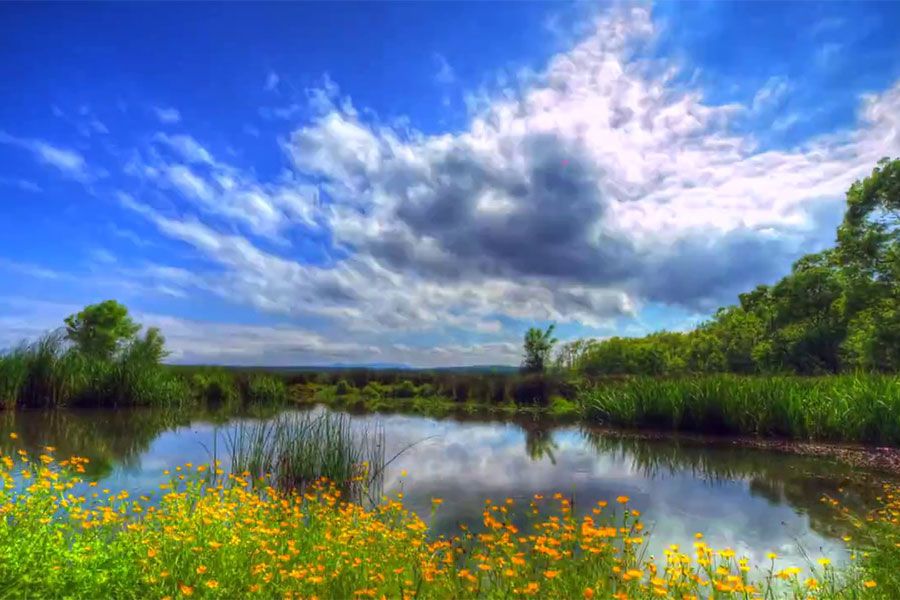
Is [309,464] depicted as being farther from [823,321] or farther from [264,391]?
[823,321]

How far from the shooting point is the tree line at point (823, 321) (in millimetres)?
25125

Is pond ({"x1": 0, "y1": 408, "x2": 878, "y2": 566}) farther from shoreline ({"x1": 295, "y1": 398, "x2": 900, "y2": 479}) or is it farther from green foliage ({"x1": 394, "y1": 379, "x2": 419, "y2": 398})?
green foliage ({"x1": 394, "y1": 379, "x2": 419, "y2": 398})

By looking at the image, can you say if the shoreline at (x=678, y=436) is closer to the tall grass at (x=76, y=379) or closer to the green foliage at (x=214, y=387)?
the green foliage at (x=214, y=387)

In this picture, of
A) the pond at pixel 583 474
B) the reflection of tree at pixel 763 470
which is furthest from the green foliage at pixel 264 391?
the reflection of tree at pixel 763 470

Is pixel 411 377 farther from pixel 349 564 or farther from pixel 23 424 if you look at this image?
pixel 349 564

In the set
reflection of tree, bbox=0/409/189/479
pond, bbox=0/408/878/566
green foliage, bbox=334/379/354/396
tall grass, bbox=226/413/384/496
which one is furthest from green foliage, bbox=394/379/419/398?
tall grass, bbox=226/413/384/496

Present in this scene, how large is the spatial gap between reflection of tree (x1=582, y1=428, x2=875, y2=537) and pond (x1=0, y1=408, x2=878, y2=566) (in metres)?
0.02

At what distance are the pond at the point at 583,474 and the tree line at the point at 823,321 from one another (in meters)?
10.1

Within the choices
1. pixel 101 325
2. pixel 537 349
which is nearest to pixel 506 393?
pixel 537 349

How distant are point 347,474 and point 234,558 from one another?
15.6ft

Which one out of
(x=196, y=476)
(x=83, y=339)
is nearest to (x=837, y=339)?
(x=196, y=476)

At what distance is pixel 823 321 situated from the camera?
30.5 m

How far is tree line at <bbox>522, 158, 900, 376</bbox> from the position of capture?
25.1 metres

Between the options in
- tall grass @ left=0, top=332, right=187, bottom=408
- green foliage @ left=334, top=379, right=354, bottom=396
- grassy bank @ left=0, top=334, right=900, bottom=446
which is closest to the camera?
grassy bank @ left=0, top=334, right=900, bottom=446
